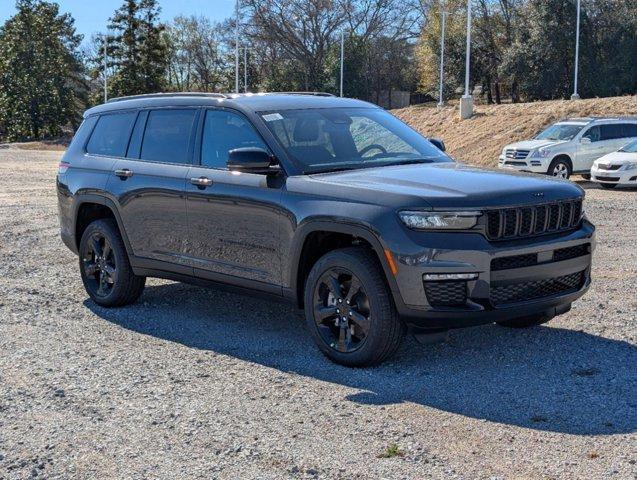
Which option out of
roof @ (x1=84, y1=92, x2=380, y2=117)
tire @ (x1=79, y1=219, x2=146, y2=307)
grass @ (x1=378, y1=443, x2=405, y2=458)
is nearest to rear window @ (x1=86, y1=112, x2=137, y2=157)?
roof @ (x1=84, y1=92, x2=380, y2=117)

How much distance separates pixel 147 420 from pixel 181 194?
8.19 feet

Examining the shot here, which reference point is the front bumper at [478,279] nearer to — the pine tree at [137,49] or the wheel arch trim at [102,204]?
the wheel arch trim at [102,204]

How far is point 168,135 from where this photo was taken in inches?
301

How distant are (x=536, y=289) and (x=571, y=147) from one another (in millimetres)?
19686

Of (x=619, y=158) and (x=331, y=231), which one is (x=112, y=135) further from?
(x=619, y=158)

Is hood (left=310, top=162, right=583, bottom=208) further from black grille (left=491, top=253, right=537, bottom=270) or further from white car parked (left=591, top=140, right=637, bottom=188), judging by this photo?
white car parked (left=591, top=140, right=637, bottom=188)

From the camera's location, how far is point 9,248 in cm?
1205

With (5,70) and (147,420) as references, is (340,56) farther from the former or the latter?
(147,420)

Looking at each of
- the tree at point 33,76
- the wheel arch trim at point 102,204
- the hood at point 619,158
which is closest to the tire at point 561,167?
the hood at point 619,158

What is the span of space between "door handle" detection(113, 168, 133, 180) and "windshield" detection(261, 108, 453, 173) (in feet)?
4.93

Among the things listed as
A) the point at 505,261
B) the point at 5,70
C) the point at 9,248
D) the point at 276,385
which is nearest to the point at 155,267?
the point at 276,385

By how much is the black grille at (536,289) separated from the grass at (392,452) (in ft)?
A: 4.67

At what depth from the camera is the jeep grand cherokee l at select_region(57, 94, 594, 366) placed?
18.7ft

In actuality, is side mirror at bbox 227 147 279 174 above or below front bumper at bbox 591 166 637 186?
above
